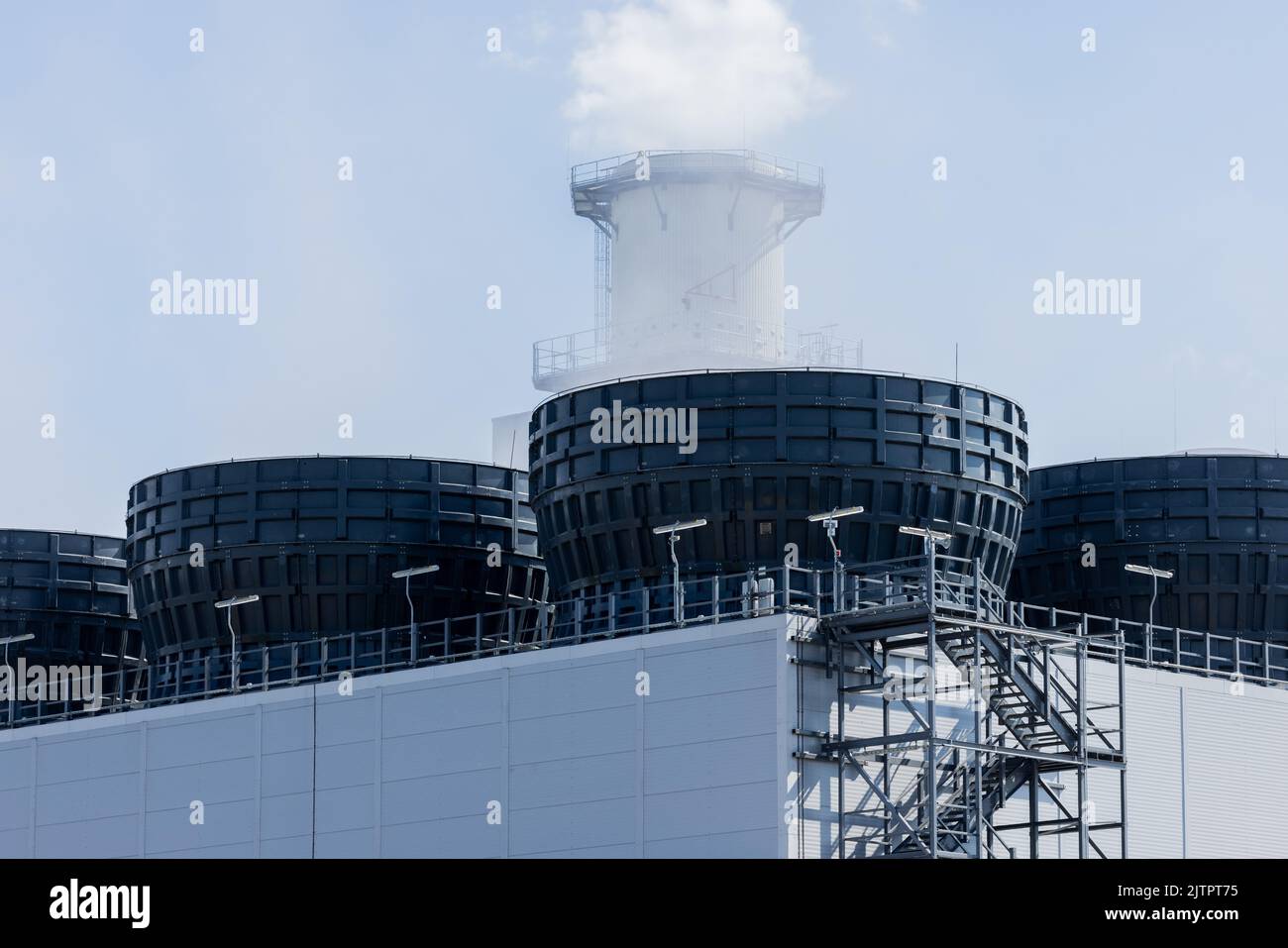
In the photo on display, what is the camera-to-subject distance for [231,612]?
179 feet

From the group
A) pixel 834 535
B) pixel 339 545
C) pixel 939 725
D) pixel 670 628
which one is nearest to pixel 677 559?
pixel 834 535

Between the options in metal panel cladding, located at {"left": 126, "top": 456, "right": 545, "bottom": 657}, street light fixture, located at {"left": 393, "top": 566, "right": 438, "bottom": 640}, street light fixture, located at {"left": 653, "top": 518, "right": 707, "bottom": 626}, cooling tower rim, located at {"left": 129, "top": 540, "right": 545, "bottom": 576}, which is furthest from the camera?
cooling tower rim, located at {"left": 129, "top": 540, "right": 545, "bottom": 576}

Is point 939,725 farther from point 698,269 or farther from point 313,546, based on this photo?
point 698,269

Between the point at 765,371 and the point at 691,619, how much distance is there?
6956 mm

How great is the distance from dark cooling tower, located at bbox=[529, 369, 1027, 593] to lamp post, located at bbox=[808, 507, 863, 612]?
0.25 meters

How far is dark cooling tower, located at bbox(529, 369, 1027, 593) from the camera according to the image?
1800 inches

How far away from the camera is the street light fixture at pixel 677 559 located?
136ft

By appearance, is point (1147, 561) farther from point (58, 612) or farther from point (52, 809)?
point (58, 612)

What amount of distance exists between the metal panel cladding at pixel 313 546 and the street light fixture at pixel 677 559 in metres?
10.8

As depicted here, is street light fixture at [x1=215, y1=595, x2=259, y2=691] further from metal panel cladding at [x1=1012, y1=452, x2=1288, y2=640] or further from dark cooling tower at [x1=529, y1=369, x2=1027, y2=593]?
metal panel cladding at [x1=1012, y1=452, x2=1288, y2=640]

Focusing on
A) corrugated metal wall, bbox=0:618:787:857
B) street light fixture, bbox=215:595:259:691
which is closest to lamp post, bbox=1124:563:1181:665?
corrugated metal wall, bbox=0:618:787:857

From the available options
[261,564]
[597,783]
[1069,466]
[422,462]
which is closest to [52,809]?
[261,564]

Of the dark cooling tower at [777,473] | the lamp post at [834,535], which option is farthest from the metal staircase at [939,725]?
the dark cooling tower at [777,473]

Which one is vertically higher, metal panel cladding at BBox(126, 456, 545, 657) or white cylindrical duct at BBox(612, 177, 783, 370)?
white cylindrical duct at BBox(612, 177, 783, 370)
